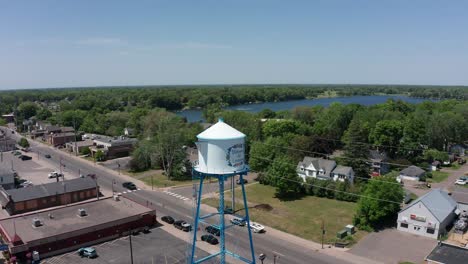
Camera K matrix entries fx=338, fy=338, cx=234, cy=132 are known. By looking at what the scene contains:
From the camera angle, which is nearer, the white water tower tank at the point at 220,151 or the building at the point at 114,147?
the white water tower tank at the point at 220,151

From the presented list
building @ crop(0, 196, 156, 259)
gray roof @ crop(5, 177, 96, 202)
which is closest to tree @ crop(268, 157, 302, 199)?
building @ crop(0, 196, 156, 259)

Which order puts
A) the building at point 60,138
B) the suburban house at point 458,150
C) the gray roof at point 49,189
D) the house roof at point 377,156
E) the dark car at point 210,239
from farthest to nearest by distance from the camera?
the building at point 60,138 < the suburban house at point 458,150 < the house roof at point 377,156 < the gray roof at point 49,189 < the dark car at point 210,239

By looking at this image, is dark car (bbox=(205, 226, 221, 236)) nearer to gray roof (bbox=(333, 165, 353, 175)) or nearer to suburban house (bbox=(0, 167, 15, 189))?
gray roof (bbox=(333, 165, 353, 175))

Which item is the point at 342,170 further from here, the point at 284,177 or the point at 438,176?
the point at 438,176

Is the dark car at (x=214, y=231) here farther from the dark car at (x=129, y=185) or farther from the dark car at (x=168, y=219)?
the dark car at (x=129, y=185)

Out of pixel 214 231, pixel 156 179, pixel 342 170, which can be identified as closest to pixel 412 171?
pixel 342 170

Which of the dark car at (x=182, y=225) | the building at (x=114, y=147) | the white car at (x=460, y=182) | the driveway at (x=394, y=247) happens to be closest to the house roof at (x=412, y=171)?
the white car at (x=460, y=182)

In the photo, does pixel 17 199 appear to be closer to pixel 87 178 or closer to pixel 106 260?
pixel 87 178
